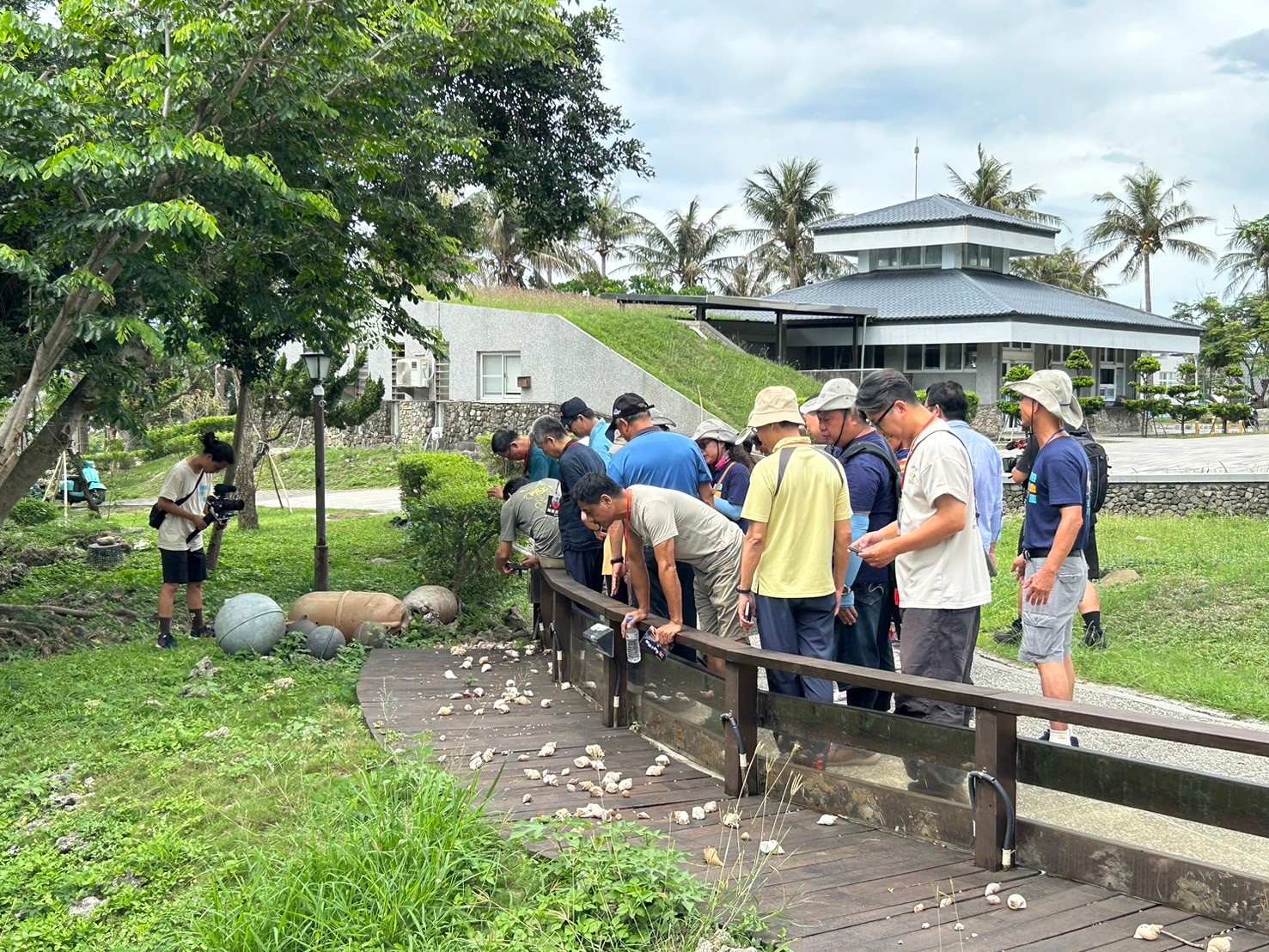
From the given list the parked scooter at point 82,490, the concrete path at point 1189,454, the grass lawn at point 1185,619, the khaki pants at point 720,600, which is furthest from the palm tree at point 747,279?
the khaki pants at point 720,600

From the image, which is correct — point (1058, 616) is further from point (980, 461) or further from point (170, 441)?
point (170, 441)

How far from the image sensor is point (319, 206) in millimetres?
8562

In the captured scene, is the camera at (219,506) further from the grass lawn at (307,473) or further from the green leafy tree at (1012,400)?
the green leafy tree at (1012,400)

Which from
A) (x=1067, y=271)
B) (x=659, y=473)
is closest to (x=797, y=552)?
(x=659, y=473)

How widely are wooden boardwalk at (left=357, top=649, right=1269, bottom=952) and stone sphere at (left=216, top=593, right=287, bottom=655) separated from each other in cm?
245

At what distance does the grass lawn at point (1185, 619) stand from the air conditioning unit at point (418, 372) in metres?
24.2

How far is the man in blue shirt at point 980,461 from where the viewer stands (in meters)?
6.81

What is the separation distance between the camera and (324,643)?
29.8ft

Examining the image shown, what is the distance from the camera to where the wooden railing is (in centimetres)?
386

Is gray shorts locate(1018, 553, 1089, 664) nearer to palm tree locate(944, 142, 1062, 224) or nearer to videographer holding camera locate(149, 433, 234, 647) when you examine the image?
videographer holding camera locate(149, 433, 234, 647)

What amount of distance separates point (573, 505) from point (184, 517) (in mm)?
3650

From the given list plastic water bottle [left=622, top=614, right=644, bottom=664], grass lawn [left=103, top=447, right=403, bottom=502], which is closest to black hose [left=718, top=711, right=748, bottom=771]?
plastic water bottle [left=622, top=614, right=644, bottom=664]

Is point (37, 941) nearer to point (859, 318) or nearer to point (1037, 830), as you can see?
point (1037, 830)

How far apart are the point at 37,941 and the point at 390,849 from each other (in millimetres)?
1621
